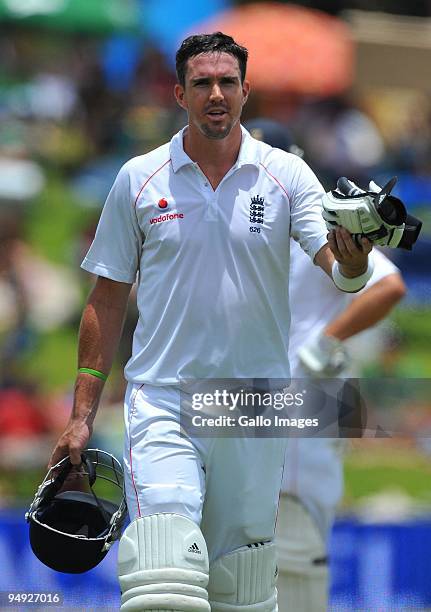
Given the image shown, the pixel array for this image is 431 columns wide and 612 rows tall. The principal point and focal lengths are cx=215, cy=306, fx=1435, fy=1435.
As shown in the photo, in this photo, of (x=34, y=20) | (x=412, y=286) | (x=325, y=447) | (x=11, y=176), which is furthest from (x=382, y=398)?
(x=34, y=20)

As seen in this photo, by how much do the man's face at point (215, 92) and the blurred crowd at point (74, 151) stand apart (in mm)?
5195

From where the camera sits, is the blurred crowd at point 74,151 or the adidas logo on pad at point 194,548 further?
the blurred crowd at point 74,151

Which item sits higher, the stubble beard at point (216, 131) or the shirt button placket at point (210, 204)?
the stubble beard at point (216, 131)

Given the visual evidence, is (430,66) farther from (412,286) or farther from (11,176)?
(11,176)

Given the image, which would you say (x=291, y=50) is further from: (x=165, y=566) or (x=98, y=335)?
(x=165, y=566)

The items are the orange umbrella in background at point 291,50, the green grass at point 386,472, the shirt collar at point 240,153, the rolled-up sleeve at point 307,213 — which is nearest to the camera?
the rolled-up sleeve at point 307,213

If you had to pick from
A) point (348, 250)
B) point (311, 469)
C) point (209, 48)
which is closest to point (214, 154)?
point (209, 48)

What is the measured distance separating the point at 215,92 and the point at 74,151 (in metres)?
9.28

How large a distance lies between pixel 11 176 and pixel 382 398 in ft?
19.6

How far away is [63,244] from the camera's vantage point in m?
12.7

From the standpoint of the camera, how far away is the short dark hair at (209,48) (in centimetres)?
459

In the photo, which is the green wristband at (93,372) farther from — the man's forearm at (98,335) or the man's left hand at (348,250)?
the man's left hand at (348,250)

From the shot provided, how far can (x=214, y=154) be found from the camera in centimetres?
469

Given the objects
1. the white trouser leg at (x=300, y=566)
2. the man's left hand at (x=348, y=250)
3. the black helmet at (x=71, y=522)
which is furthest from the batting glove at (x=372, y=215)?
the white trouser leg at (x=300, y=566)
